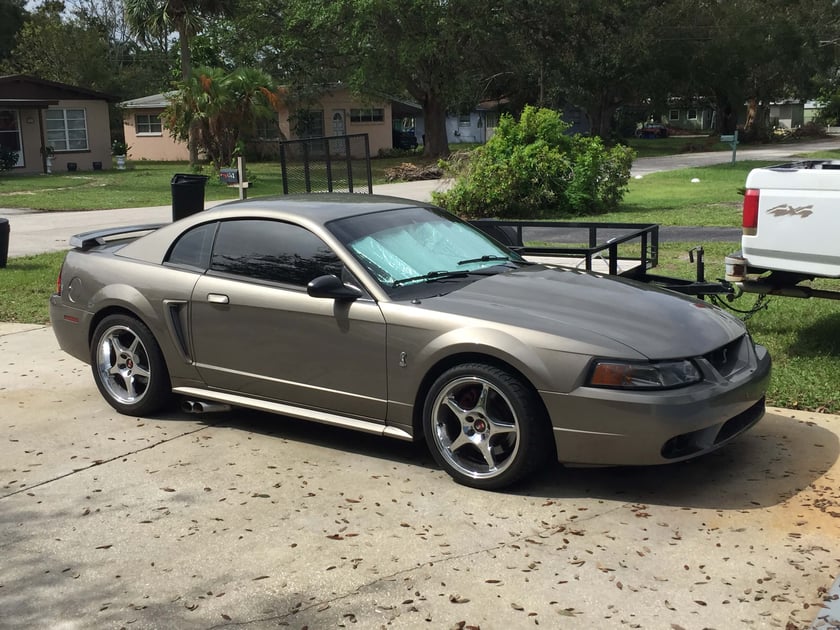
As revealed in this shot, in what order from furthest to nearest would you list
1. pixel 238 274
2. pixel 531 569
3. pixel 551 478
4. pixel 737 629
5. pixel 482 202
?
1. pixel 482 202
2. pixel 238 274
3. pixel 551 478
4. pixel 531 569
5. pixel 737 629

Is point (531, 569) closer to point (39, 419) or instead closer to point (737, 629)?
point (737, 629)

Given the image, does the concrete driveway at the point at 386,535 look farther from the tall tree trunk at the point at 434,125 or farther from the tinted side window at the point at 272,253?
the tall tree trunk at the point at 434,125

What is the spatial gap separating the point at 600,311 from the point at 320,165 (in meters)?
9.78

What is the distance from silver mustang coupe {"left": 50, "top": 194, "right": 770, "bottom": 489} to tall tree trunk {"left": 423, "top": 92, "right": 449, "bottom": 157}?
130 ft

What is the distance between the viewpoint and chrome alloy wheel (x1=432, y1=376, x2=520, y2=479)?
4891 millimetres

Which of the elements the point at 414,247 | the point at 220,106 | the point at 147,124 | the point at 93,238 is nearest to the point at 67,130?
the point at 147,124

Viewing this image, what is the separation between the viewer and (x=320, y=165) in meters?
14.3

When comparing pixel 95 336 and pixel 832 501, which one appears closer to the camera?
pixel 832 501

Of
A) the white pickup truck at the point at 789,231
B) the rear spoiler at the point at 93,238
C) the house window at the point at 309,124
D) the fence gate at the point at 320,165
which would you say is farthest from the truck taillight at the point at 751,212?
the house window at the point at 309,124

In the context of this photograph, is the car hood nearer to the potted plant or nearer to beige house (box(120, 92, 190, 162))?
the potted plant

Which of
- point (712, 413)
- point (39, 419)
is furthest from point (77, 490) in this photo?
point (712, 413)

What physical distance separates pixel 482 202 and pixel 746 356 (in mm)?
14751

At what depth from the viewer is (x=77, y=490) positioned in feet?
17.1

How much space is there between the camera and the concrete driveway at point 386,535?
3803 millimetres
